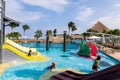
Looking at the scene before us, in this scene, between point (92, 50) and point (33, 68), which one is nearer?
point (33, 68)

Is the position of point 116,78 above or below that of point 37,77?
above

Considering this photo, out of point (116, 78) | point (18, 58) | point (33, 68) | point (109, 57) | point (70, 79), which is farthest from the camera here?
point (109, 57)

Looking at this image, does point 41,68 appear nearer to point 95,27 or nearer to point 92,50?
point 92,50

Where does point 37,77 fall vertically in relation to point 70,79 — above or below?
below

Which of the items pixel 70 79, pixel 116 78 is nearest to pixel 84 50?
pixel 70 79

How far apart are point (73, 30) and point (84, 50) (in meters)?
76.3

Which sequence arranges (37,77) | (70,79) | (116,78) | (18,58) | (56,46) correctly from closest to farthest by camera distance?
1. (116,78)
2. (70,79)
3. (37,77)
4. (18,58)
5. (56,46)

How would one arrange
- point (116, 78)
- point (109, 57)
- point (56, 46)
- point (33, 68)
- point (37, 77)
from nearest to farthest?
point (116, 78) → point (37, 77) → point (33, 68) → point (109, 57) → point (56, 46)

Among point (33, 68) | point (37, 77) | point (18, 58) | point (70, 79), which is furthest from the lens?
point (18, 58)

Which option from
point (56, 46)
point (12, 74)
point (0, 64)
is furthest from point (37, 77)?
point (56, 46)

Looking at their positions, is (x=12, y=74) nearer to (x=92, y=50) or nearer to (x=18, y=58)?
(x=18, y=58)

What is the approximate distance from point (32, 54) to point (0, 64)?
5.86m

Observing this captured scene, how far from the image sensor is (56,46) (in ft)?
132

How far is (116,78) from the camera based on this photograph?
5.70 meters
